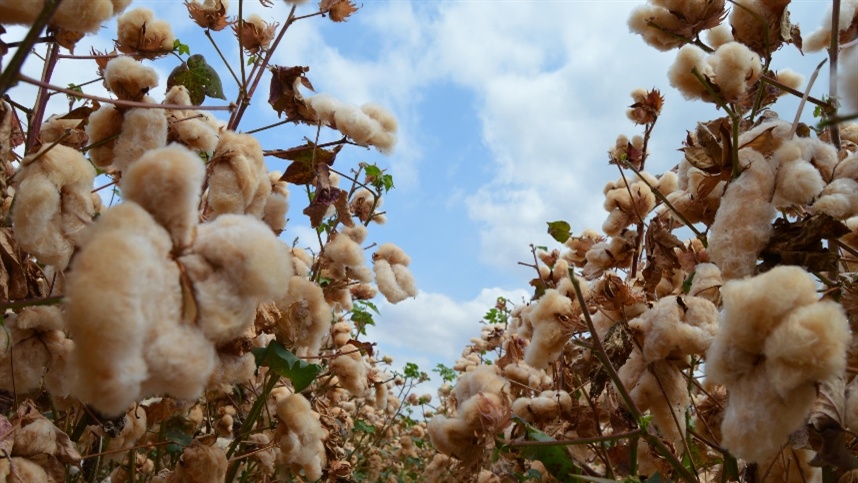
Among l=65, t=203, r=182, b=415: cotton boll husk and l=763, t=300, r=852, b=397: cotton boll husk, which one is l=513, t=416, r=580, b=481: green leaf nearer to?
l=763, t=300, r=852, b=397: cotton boll husk

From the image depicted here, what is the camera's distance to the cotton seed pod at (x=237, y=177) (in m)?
1.12

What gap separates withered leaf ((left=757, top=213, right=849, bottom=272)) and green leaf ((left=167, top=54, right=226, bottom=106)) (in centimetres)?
133

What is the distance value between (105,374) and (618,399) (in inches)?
46.7

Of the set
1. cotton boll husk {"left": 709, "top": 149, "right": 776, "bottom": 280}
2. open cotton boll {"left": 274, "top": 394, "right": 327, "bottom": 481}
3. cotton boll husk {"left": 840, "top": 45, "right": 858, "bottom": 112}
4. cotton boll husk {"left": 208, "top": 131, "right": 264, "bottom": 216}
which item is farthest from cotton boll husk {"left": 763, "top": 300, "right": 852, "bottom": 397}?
open cotton boll {"left": 274, "top": 394, "right": 327, "bottom": 481}

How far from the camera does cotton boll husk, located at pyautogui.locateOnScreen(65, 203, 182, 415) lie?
0.52m

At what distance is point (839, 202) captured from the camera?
98cm

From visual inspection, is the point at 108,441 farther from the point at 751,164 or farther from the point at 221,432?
the point at 751,164

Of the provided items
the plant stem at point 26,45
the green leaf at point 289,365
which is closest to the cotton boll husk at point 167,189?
the plant stem at point 26,45

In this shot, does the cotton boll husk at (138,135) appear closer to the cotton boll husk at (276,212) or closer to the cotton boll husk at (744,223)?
the cotton boll husk at (276,212)

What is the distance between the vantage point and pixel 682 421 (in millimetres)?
1207

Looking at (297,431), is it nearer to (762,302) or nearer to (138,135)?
(138,135)

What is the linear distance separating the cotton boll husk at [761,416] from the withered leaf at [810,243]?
1.08 ft

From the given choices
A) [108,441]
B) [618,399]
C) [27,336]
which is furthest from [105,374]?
[108,441]

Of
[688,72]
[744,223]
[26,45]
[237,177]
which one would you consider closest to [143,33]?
[237,177]
